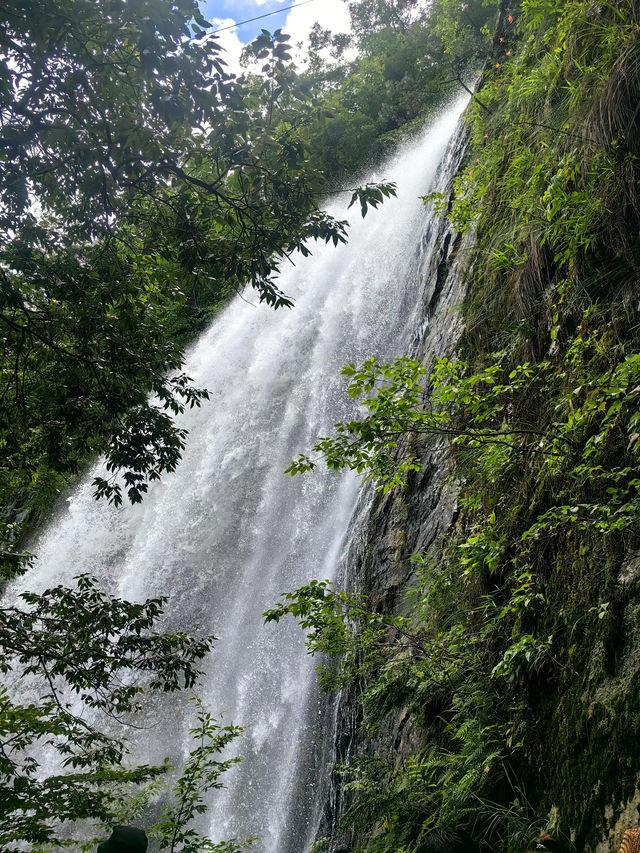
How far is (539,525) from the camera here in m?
2.71

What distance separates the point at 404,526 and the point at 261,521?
4954mm

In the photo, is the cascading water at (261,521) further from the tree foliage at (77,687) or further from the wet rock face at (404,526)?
the tree foliage at (77,687)

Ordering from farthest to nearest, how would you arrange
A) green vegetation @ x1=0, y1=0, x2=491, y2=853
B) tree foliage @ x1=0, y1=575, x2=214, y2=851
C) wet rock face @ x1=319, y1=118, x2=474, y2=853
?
wet rock face @ x1=319, y1=118, x2=474, y2=853, tree foliage @ x1=0, y1=575, x2=214, y2=851, green vegetation @ x1=0, y1=0, x2=491, y2=853

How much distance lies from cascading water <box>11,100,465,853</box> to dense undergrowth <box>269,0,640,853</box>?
312cm

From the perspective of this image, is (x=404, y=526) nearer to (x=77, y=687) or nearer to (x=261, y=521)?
(x=77, y=687)

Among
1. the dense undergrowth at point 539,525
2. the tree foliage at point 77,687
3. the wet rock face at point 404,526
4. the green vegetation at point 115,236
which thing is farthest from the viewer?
the wet rock face at point 404,526

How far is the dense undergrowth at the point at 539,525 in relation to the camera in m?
2.45

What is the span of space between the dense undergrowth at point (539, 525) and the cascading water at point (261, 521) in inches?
123

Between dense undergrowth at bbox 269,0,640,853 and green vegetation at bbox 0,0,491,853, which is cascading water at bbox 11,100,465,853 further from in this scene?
dense undergrowth at bbox 269,0,640,853

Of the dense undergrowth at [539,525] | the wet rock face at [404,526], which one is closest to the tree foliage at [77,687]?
the dense undergrowth at [539,525]

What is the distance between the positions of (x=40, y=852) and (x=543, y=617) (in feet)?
10.0

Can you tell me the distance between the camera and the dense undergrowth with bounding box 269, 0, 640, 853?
8.05 feet

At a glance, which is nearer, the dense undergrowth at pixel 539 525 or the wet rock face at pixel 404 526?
the dense undergrowth at pixel 539 525

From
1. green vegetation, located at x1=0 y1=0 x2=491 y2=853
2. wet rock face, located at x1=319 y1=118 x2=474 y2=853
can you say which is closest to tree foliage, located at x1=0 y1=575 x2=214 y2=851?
green vegetation, located at x1=0 y1=0 x2=491 y2=853
